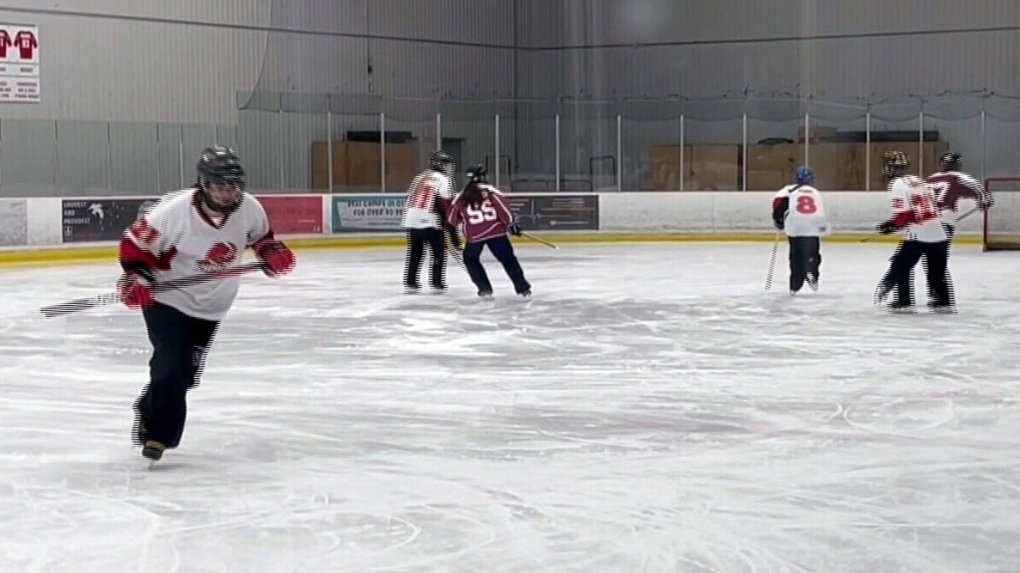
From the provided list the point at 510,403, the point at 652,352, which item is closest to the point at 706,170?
the point at 652,352

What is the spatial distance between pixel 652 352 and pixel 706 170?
47.7 feet

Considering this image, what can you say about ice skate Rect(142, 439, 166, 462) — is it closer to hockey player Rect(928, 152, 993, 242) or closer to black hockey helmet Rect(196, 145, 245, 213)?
black hockey helmet Rect(196, 145, 245, 213)

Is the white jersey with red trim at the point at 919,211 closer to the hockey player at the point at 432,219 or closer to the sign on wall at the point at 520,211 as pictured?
the hockey player at the point at 432,219

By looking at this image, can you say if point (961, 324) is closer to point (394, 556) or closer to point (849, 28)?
point (394, 556)

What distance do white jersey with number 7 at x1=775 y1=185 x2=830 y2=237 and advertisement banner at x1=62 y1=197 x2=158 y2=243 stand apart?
30.8ft

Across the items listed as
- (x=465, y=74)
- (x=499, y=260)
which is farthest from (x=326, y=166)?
(x=499, y=260)

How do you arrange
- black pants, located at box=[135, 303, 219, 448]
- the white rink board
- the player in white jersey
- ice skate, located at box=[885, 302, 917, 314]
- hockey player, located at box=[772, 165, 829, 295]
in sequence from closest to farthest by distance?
black pants, located at box=[135, 303, 219, 448]
the player in white jersey
ice skate, located at box=[885, 302, 917, 314]
hockey player, located at box=[772, 165, 829, 295]
the white rink board

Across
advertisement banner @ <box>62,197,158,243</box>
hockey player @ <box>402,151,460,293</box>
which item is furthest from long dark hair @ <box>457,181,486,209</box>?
advertisement banner @ <box>62,197,158,243</box>

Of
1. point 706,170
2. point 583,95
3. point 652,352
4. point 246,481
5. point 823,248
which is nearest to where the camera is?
point 246,481

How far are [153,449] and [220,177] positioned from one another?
117 centimetres

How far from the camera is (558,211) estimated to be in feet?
75.5

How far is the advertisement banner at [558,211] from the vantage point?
22.9 metres

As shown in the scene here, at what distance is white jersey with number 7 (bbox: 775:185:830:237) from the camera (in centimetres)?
1315

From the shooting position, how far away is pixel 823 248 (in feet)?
65.7
